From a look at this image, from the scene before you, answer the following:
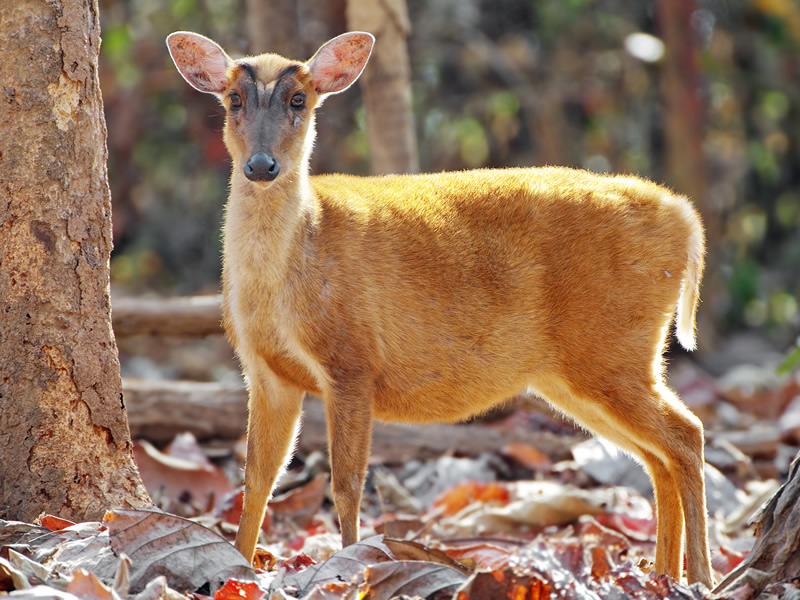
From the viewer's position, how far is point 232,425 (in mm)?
6488

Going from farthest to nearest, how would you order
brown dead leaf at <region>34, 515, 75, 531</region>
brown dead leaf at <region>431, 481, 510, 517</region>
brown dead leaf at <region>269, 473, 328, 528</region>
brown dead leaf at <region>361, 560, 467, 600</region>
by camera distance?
1. brown dead leaf at <region>431, 481, 510, 517</region>
2. brown dead leaf at <region>269, 473, 328, 528</region>
3. brown dead leaf at <region>34, 515, 75, 531</region>
4. brown dead leaf at <region>361, 560, 467, 600</region>

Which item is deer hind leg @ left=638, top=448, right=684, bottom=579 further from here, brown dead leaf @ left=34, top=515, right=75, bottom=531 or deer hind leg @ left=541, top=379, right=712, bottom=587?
brown dead leaf @ left=34, top=515, right=75, bottom=531

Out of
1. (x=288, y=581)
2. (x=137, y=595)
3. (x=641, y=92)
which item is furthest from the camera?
(x=641, y=92)

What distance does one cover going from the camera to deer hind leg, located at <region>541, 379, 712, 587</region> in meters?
4.44

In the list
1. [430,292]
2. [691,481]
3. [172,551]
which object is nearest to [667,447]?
[691,481]

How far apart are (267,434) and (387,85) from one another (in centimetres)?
353

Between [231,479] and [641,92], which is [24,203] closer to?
[231,479]

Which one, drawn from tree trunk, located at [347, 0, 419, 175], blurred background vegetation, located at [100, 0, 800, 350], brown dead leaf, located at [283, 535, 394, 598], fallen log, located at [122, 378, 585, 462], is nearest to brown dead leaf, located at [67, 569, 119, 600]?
brown dead leaf, located at [283, 535, 394, 598]

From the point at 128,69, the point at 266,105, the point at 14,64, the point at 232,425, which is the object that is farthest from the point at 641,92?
the point at 14,64

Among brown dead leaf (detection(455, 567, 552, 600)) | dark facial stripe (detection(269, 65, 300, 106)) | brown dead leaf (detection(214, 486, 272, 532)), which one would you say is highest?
dark facial stripe (detection(269, 65, 300, 106))

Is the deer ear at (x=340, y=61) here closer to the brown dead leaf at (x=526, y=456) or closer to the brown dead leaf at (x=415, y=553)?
the brown dead leaf at (x=415, y=553)

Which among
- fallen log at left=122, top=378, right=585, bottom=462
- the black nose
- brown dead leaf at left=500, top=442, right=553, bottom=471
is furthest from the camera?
brown dead leaf at left=500, top=442, right=553, bottom=471

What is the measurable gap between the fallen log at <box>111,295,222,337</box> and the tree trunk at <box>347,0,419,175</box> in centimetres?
166

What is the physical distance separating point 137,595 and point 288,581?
0.58 meters
